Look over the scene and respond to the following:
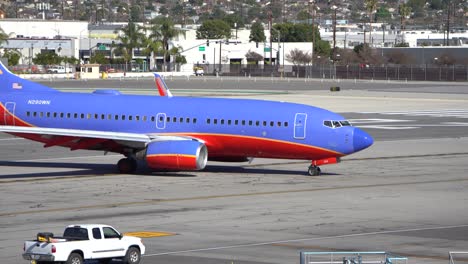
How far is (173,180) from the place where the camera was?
154 ft

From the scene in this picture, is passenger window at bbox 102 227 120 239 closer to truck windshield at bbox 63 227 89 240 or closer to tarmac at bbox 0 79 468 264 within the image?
truck windshield at bbox 63 227 89 240

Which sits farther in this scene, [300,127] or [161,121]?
[161,121]

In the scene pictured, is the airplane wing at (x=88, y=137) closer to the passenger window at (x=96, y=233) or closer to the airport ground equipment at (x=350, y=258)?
the passenger window at (x=96, y=233)

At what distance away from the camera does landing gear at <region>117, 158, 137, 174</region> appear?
4947 centimetres

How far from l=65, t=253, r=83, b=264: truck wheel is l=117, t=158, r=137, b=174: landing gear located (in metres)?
23.3

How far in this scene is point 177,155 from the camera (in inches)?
1849

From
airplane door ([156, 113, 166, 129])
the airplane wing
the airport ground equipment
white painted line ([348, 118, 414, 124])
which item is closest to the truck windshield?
the airport ground equipment

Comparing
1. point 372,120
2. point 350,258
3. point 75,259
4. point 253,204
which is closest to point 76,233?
point 75,259

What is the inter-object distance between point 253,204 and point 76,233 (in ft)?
43.1

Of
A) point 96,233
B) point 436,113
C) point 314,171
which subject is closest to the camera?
point 96,233

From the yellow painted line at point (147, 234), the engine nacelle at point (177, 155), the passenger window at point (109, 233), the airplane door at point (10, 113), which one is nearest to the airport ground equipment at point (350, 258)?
the passenger window at point (109, 233)

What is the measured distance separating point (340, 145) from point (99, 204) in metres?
12.7

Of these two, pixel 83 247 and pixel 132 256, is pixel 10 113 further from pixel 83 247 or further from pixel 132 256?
pixel 83 247

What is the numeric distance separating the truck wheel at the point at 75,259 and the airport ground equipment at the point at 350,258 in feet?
17.4
